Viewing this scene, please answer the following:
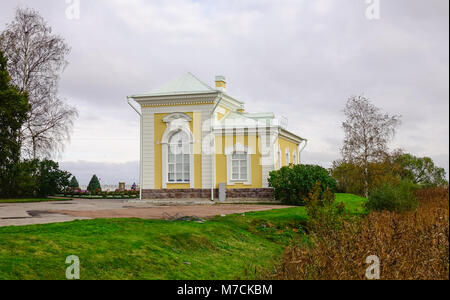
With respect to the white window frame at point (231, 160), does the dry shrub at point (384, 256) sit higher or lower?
lower

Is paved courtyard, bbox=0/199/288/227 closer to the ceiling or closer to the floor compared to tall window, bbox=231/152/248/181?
closer to the floor

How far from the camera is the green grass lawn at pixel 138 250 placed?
6.20 metres

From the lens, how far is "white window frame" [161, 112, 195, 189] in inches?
878

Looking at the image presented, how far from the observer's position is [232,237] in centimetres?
960

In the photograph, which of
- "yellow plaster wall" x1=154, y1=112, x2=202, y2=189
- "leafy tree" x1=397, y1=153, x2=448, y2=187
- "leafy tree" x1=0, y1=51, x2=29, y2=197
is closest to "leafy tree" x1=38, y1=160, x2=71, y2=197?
"leafy tree" x1=0, y1=51, x2=29, y2=197

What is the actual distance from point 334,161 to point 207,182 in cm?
1033

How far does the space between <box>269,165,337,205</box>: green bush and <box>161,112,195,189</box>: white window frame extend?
4.26 metres

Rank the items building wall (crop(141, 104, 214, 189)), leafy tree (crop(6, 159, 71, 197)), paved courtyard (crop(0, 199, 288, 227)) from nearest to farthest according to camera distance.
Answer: paved courtyard (crop(0, 199, 288, 227)) → building wall (crop(141, 104, 214, 189)) → leafy tree (crop(6, 159, 71, 197))

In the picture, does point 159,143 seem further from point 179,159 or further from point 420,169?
point 420,169

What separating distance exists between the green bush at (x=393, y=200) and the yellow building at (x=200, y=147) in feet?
28.9

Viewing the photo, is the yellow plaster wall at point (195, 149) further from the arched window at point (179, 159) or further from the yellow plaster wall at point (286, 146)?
the yellow plaster wall at point (286, 146)

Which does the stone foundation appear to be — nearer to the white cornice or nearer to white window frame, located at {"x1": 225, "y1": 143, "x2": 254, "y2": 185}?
white window frame, located at {"x1": 225, "y1": 143, "x2": 254, "y2": 185}

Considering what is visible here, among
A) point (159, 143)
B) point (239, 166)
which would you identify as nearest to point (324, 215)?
point (239, 166)

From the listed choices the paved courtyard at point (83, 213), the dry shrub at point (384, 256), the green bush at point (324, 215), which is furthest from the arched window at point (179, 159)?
the dry shrub at point (384, 256)
